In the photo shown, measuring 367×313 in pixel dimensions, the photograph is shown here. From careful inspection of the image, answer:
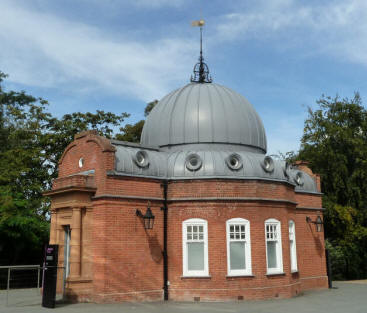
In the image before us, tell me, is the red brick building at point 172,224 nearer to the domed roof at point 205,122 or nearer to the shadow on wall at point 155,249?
the shadow on wall at point 155,249

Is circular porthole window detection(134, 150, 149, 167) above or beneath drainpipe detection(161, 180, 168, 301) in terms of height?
above

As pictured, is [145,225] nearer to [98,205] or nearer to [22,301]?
[98,205]

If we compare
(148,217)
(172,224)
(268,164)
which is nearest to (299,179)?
(268,164)

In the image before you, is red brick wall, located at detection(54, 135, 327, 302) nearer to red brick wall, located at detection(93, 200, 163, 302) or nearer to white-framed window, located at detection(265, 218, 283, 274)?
red brick wall, located at detection(93, 200, 163, 302)

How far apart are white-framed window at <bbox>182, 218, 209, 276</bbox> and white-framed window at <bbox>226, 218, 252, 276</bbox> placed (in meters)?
0.98

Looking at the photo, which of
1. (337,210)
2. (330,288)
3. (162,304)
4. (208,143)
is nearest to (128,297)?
(162,304)

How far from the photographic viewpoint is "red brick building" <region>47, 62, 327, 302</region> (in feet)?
54.5

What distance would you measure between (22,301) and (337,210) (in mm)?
21436

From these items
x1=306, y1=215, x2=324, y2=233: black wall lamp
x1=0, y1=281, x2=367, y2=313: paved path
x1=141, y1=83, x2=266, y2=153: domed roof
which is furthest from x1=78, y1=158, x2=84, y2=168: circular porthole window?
x1=306, y1=215, x2=324, y2=233: black wall lamp

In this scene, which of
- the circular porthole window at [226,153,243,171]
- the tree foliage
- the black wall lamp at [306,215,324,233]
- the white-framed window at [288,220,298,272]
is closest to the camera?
the circular porthole window at [226,153,243,171]

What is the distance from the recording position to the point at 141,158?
1811 cm

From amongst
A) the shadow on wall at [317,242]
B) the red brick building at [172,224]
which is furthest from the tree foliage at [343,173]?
the red brick building at [172,224]

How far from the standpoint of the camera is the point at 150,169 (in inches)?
715

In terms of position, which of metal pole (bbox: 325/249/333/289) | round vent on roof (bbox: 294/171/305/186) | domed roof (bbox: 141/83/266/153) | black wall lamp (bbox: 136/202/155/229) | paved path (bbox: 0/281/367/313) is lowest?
paved path (bbox: 0/281/367/313)
